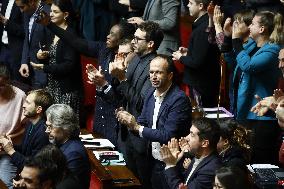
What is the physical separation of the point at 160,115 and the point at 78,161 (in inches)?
40.1

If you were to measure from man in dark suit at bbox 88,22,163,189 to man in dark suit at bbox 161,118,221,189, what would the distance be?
110 cm

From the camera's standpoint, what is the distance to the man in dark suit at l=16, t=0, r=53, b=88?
8.78 meters

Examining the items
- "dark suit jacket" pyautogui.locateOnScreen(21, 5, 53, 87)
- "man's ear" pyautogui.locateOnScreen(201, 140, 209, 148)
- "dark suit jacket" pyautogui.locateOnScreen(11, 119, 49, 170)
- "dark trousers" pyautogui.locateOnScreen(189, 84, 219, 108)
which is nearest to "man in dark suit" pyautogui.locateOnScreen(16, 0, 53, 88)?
"dark suit jacket" pyautogui.locateOnScreen(21, 5, 53, 87)

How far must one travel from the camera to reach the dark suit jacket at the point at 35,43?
877 centimetres

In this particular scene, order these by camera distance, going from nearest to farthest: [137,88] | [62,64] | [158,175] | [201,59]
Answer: [158,175], [137,88], [201,59], [62,64]

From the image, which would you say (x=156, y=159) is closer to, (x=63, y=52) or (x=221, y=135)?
(x=221, y=135)

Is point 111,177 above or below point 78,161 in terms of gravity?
below

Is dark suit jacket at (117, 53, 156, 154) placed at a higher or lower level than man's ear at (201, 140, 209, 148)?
higher

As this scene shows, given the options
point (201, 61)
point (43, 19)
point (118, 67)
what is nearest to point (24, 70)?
point (43, 19)

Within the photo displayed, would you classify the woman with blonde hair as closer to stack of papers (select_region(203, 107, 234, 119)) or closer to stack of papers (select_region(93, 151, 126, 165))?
stack of papers (select_region(203, 107, 234, 119))

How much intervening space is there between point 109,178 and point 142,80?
994 mm

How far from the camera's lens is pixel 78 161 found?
232 inches

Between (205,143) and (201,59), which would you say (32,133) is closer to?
(205,143)

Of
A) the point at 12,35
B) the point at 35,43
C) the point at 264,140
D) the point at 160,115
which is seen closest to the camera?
the point at 160,115
